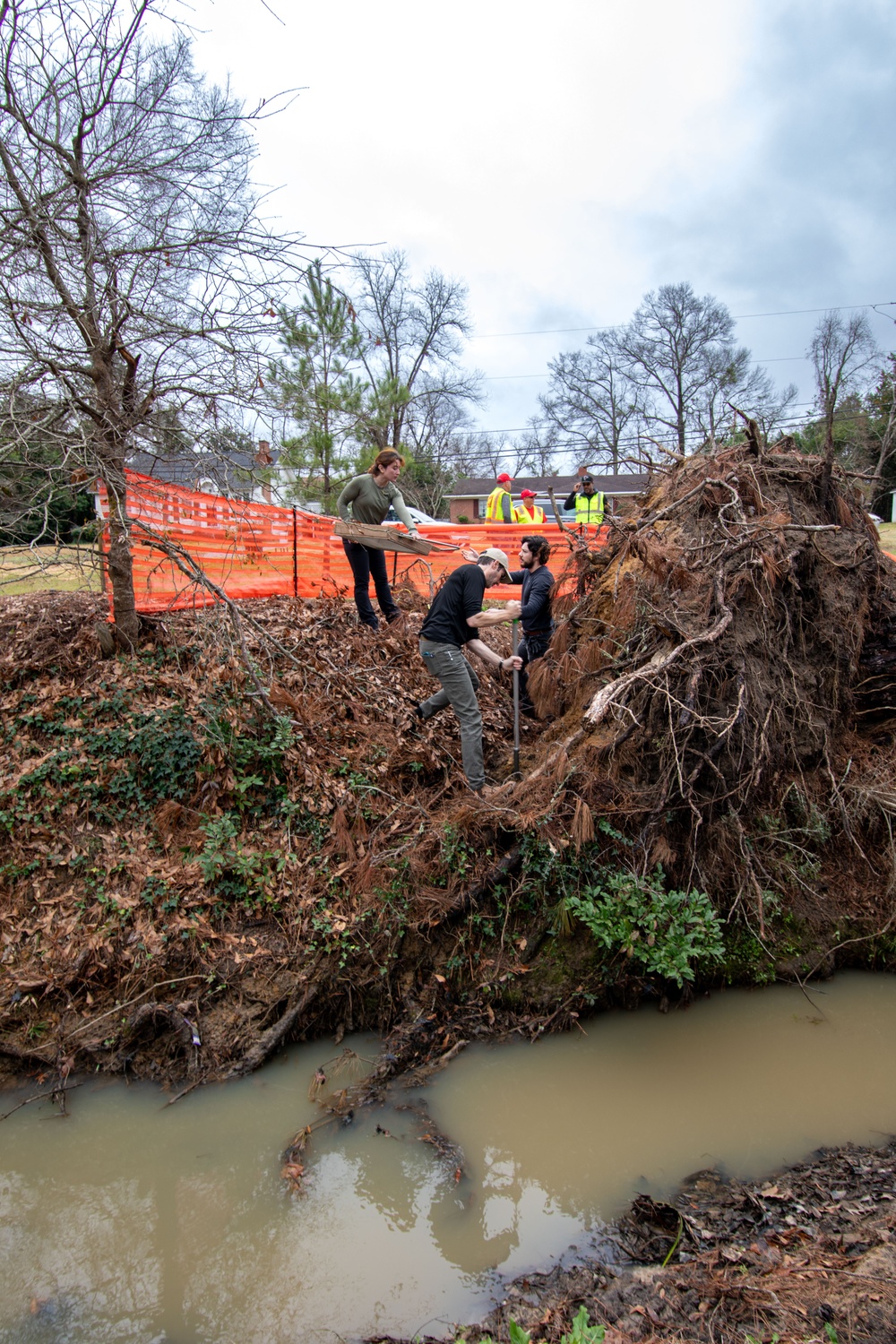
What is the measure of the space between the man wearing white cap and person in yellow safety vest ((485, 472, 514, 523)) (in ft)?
24.5

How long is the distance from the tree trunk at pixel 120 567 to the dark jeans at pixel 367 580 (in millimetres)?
2041

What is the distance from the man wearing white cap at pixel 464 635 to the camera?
5.81 m

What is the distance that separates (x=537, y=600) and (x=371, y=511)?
6.33 feet

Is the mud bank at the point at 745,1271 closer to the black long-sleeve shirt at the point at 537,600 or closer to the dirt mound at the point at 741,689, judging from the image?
the dirt mound at the point at 741,689

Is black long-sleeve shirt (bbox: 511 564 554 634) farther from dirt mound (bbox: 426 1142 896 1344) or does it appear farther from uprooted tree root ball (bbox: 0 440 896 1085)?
dirt mound (bbox: 426 1142 896 1344)

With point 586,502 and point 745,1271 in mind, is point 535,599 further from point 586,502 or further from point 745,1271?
point 745,1271

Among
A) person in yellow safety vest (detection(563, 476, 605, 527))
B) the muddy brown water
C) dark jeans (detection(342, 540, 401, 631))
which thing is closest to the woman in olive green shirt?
dark jeans (detection(342, 540, 401, 631))

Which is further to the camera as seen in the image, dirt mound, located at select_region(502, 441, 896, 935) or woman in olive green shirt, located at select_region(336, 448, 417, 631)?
woman in olive green shirt, located at select_region(336, 448, 417, 631)

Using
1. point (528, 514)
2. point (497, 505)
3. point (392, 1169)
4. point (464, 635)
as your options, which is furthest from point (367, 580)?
point (497, 505)

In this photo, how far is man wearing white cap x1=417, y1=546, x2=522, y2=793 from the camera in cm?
581

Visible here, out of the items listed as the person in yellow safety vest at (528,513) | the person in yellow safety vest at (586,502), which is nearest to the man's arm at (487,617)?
the person in yellow safety vest at (586,502)

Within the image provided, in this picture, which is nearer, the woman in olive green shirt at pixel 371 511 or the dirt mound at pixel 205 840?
the dirt mound at pixel 205 840

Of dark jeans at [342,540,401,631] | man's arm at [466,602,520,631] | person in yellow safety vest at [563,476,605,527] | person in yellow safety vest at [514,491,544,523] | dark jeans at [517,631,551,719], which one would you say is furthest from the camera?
person in yellow safety vest at [514,491,544,523]

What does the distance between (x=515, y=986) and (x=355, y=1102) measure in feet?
4.32
